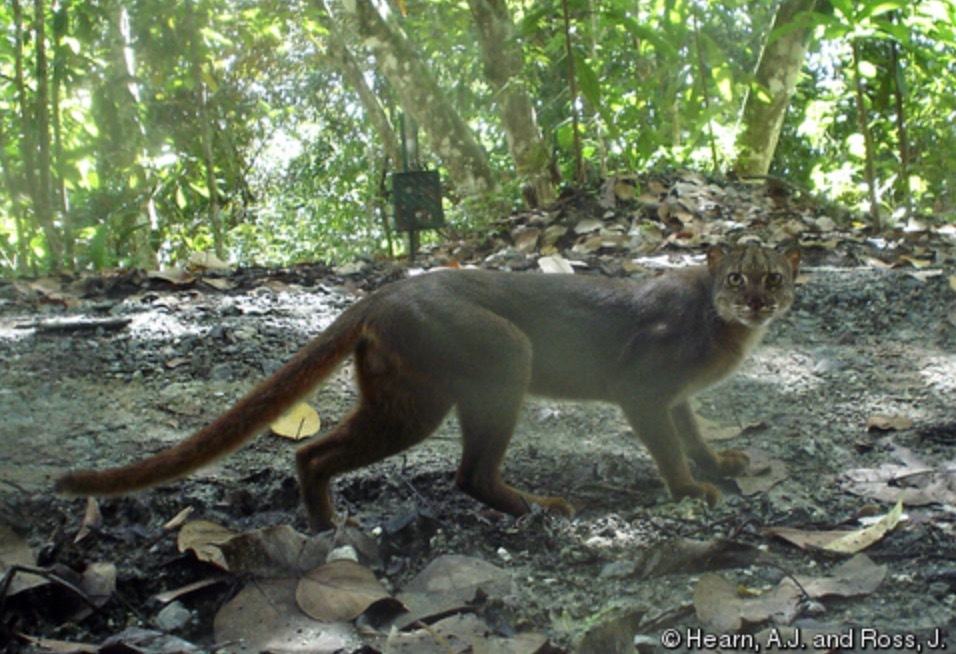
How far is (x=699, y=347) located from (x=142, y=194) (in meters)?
6.53

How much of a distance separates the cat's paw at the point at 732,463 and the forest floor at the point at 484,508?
0.23 feet

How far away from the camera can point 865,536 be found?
9.07 ft

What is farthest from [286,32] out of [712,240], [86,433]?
[86,433]

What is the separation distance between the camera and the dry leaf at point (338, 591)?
243 centimetres

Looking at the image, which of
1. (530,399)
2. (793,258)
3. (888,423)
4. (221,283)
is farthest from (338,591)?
(221,283)

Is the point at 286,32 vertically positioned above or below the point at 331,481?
above

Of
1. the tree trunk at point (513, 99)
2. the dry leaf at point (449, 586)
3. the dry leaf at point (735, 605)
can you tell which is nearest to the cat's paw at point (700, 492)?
the dry leaf at point (735, 605)

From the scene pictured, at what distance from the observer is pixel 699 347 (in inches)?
146

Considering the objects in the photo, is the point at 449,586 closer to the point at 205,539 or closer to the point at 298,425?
the point at 205,539

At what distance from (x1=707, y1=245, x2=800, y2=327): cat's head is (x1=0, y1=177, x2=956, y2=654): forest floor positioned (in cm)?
51

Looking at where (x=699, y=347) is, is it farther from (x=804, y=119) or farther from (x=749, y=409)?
(x=804, y=119)

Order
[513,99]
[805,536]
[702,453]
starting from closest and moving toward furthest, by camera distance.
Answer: [805,536] → [702,453] → [513,99]

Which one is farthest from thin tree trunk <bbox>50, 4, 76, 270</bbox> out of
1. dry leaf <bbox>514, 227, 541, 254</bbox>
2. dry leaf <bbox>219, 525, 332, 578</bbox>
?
dry leaf <bbox>219, 525, 332, 578</bbox>

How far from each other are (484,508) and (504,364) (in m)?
0.50
